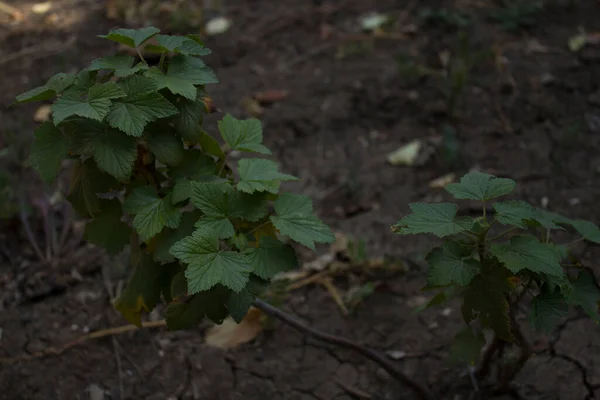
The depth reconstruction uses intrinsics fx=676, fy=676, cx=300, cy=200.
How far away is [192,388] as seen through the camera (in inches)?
86.4

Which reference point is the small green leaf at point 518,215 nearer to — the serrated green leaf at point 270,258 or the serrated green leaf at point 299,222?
the serrated green leaf at point 299,222

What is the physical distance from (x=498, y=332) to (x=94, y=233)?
106 centimetres

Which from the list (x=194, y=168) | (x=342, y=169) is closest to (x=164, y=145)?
(x=194, y=168)

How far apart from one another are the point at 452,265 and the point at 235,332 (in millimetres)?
1015

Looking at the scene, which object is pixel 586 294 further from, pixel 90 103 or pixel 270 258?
pixel 90 103

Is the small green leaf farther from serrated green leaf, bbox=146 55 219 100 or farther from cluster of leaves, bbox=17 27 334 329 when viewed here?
serrated green leaf, bbox=146 55 219 100

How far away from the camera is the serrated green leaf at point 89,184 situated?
1646 millimetres

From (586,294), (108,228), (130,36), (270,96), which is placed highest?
(130,36)

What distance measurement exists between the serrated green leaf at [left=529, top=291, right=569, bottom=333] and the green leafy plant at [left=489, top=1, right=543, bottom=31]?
2529mm

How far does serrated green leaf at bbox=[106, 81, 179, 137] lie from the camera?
1.51 metres

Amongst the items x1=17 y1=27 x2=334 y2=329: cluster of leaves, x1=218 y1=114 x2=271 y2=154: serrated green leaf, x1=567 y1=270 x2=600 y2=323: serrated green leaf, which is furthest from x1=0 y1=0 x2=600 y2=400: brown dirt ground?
x1=567 y1=270 x2=600 y2=323: serrated green leaf

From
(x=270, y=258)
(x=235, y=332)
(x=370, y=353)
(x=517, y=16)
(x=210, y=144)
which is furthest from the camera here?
(x=517, y=16)

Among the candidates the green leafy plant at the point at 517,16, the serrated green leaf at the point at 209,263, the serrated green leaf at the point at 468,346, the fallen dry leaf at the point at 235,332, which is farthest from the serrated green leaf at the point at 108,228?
the green leafy plant at the point at 517,16

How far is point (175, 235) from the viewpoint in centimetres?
167
